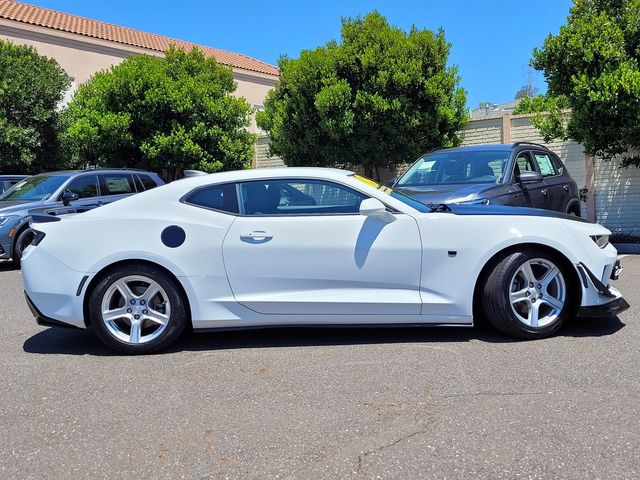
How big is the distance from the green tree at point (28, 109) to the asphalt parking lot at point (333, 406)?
13095 millimetres

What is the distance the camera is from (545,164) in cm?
889

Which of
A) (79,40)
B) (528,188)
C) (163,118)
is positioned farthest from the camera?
(79,40)

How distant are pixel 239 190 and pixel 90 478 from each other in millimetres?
2609

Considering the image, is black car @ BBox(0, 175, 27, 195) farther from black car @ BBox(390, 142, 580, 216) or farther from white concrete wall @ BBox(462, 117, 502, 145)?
white concrete wall @ BBox(462, 117, 502, 145)

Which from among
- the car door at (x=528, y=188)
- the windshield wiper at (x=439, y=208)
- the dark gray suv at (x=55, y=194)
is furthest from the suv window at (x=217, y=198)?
the dark gray suv at (x=55, y=194)

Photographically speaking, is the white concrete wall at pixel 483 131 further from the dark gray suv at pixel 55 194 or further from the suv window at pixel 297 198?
the suv window at pixel 297 198

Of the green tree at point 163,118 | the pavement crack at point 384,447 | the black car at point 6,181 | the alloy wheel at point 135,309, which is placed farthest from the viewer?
the green tree at point 163,118

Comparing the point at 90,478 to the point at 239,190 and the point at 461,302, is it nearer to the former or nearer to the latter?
the point at 239,190

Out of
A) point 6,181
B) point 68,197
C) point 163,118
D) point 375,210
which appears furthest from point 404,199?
point 163,118

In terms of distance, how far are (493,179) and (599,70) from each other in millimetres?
4427

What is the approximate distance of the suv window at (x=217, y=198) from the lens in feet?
16.0

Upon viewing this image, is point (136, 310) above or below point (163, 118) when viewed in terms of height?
below

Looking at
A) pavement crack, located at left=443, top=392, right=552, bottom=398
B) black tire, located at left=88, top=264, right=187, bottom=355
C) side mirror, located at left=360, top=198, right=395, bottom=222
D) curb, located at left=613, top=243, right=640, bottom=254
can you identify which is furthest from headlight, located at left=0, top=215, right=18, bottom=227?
curb, located at left=613, top=243, right=640, bottom=254

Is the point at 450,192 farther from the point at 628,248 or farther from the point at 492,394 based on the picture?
the point at 628,248
